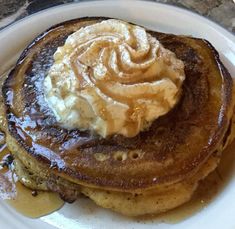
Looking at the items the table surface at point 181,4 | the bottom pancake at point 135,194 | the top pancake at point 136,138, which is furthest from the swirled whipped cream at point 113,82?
the table surface at point 181,4

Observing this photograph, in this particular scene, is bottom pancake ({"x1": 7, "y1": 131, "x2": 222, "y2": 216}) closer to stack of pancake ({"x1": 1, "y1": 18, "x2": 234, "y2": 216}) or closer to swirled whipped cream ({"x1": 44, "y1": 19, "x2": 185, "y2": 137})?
stack of pancake ({"x1": 1, "y1": 18, "x2": 234, "y2": 216})

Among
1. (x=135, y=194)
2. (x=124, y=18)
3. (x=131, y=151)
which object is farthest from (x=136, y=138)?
(x=124, y=18)

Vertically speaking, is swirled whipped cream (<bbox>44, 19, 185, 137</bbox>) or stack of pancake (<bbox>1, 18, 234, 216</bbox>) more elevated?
swirled whipped cream (<bbox>44, 19, 185, 137</bbox>)

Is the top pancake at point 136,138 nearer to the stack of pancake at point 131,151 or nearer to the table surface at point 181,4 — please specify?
the stack of pancake at point 131,151

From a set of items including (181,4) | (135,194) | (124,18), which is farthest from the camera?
(181,4)

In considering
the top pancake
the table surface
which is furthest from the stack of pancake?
the table surface

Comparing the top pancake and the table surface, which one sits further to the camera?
the table surface

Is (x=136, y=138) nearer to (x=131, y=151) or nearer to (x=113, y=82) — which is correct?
(x=131, y=151)
